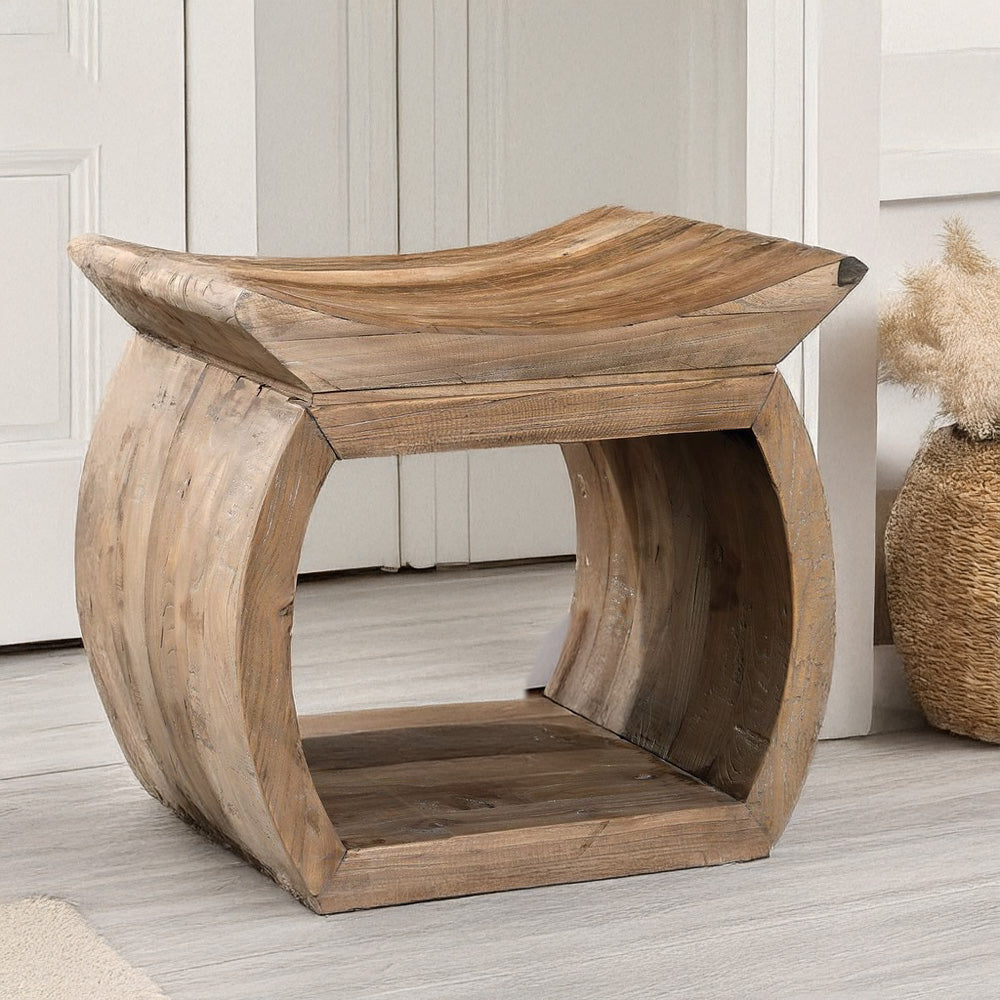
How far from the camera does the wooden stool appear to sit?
4.00ft

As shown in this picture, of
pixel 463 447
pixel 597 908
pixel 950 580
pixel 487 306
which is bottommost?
pixel 597 908

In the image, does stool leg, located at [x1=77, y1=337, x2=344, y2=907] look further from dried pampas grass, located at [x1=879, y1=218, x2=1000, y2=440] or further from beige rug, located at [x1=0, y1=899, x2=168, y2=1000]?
dried pampas grass, located at [x1=879, y1=218, x2=1000, y2=440]

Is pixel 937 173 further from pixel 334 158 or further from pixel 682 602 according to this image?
pixel 334 158

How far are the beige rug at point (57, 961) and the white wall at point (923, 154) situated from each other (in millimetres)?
973

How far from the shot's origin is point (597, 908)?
4.36 ft

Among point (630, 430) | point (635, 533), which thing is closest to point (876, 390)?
point (635, 533)

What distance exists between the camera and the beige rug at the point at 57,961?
1.16 m

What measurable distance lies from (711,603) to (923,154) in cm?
63

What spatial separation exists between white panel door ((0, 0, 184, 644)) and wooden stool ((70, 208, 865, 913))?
672mm

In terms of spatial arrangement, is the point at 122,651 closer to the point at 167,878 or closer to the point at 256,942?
the point at 167,878

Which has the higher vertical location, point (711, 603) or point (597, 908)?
point (711, 603)

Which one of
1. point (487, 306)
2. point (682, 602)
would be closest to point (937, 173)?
point (682, 602)

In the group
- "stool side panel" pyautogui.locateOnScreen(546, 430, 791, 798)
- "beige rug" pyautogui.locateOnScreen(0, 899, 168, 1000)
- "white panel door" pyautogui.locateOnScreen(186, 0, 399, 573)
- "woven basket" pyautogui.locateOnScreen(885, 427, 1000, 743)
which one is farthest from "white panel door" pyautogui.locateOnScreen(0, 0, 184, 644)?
"woven basket" pyautogui.locateOnScreen(885, 427, 1000, 743)

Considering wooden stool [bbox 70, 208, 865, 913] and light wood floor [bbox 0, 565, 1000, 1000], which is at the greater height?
wooden stool [bbox 70, 208, 865, 913]
